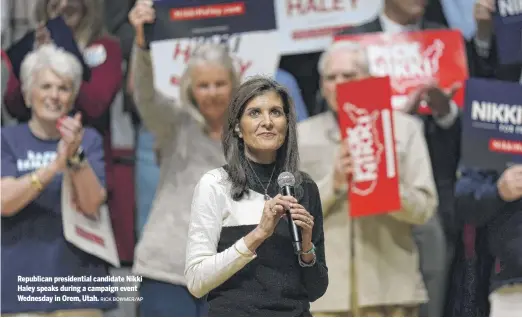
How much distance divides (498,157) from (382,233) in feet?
1.80

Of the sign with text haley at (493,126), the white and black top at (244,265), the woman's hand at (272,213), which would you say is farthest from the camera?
the sign with text haley at (493,126)

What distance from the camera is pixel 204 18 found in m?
4.12

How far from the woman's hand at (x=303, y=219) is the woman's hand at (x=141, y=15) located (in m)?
1.90

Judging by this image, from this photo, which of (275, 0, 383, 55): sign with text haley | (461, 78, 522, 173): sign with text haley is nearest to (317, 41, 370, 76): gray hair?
(275, 0, 383, 55): sign with text haley

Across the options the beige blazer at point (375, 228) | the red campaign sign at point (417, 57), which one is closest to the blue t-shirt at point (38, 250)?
the beige blazer at point (375, 228)

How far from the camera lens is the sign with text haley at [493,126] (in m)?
3.98

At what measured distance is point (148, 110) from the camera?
398 centimetres

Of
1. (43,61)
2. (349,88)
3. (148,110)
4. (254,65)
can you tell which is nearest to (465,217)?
(349,88)

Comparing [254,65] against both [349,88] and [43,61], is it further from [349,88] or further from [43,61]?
[43,61]

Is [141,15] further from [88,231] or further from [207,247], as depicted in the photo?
[207,247]

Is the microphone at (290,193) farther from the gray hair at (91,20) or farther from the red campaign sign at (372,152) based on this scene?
the gray hair at (91,20)

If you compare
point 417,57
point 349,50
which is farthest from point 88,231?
point 417,57

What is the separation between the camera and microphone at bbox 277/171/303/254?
2.25 m

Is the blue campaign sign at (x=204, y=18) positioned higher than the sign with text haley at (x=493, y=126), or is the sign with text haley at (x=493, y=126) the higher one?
the blue campaign sign at (x=204, y=18)
